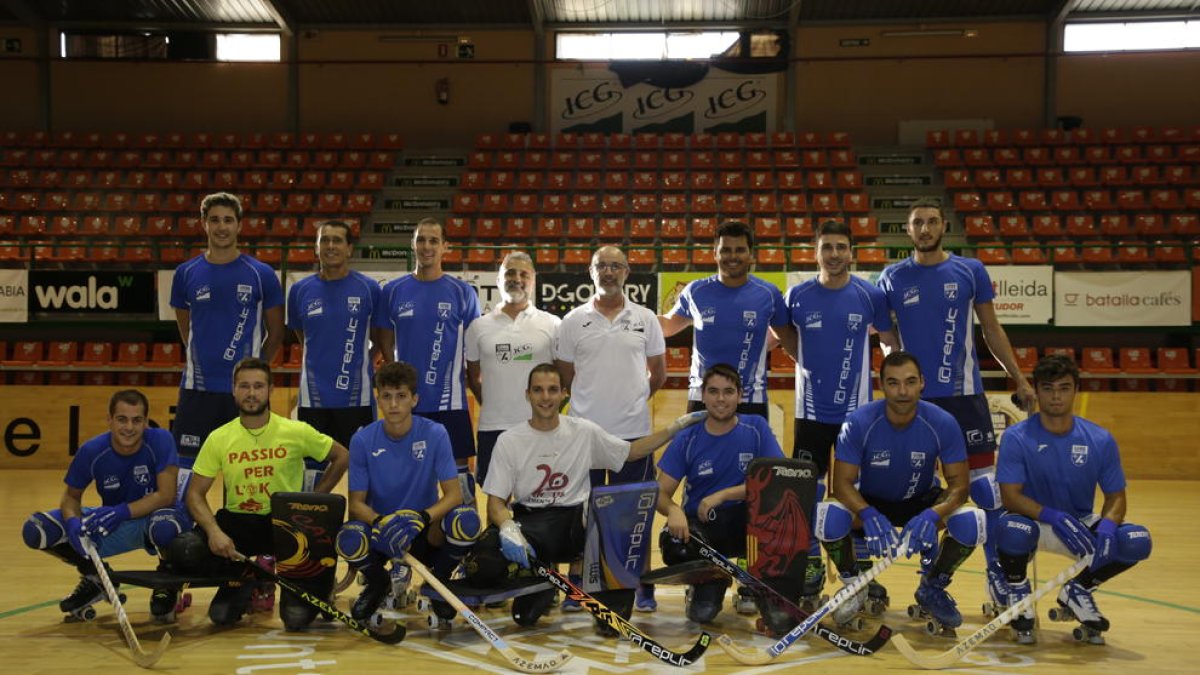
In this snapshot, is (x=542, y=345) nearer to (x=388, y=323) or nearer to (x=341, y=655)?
(x=388, y=323)

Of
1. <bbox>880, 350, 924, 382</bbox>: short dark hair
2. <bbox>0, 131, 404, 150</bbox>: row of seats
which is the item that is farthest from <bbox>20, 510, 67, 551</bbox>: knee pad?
<bbox>0, 131, 404, 150</bbox>: row of seats

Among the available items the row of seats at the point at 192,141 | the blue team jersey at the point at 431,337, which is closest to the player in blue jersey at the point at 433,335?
the blue team jersey at the point at 431,337

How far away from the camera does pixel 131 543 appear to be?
4.61 m

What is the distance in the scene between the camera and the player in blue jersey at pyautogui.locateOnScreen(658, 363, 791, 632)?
4457 millimetres

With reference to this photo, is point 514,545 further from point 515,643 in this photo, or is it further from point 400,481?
point 400,481

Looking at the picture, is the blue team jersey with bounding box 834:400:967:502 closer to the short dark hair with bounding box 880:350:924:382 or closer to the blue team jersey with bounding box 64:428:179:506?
the short dark hair with bounding box 880:350:924:382

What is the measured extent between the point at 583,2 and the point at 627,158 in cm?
264

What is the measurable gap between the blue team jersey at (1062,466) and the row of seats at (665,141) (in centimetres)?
1225

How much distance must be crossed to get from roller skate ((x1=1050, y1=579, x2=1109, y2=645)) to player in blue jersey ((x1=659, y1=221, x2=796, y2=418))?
5.05 ft

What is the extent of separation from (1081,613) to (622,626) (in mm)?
1941

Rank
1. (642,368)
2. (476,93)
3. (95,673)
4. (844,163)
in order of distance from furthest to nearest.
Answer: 1. (476,93)
2. (844,163)
3. (642,368)
4. (95,673)

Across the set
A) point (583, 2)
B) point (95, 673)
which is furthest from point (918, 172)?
point (95, 673)

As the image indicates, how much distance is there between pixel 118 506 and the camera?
4.47m

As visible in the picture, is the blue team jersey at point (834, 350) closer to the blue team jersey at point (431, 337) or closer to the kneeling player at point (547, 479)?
the kneeling player at point (547, 479)
